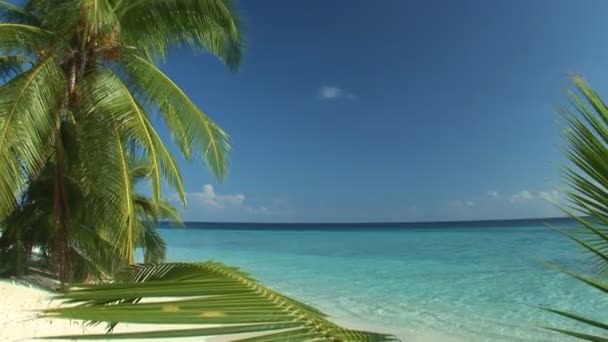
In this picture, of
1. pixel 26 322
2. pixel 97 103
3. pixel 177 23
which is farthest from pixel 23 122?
pixel 26 322

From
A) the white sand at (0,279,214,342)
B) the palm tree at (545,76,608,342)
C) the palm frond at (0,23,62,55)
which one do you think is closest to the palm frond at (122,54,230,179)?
the palm frond at (0,23,62,55)

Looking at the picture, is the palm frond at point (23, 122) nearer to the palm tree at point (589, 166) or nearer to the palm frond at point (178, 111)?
the palm frond at point (178, 111)

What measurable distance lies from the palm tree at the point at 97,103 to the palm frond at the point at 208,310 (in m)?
4.61

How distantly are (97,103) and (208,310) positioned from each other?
5.71 meters

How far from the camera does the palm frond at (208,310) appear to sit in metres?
0.74

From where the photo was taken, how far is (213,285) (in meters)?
1.01

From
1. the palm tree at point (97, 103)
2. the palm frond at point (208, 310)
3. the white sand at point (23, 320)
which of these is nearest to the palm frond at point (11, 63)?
the palm tree at point (97, 103)

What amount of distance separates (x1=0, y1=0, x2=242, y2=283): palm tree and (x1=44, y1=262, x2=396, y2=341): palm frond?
461 centimetres

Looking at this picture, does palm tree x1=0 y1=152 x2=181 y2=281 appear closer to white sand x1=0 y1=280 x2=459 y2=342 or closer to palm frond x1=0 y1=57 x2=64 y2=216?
white sand x1=0 y1=280 x2=459 y2=342

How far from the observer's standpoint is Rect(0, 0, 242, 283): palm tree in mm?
5254

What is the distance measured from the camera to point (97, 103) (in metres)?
5.76

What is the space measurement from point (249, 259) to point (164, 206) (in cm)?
Answer: 903

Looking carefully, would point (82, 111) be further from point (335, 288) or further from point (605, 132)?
point (335, 288)

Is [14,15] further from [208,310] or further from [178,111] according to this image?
[208,310]
